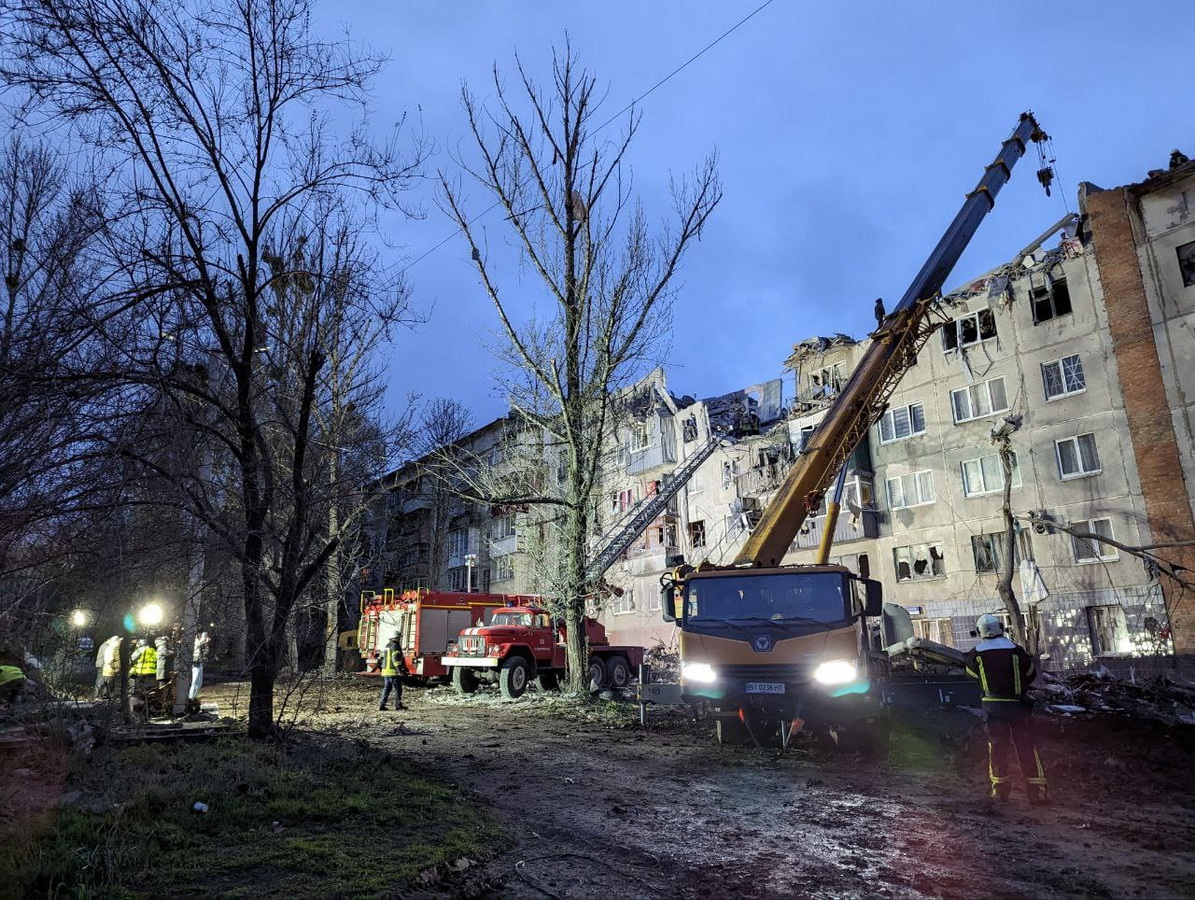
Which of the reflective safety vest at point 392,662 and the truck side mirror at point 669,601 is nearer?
the truck side mirror at point 669,601

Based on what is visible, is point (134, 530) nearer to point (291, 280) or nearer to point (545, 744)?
point (291, 280)

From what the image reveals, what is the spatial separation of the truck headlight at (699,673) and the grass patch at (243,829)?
12.7ft

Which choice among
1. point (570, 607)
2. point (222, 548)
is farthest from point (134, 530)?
point (570, 607)

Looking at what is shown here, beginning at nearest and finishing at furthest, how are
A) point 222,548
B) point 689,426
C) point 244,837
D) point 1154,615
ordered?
point 244,837, point 222,548, point 1154,615, point 689,426

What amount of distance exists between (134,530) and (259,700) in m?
3.17

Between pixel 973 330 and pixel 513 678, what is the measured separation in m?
20.6

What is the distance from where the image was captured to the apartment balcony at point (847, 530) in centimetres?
2806

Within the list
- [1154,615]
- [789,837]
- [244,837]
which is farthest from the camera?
[1154,615]

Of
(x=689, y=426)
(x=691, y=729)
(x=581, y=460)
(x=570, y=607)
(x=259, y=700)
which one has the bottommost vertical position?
(x=691, y=729)

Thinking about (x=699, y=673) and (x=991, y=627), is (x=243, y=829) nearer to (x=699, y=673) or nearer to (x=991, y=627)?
(x=699, y=673)

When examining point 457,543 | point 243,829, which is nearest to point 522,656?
point 243,829

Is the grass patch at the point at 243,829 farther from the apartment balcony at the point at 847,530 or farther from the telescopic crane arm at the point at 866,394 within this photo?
the apartment balcony at the point at 847,530

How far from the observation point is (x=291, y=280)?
905 centimetres

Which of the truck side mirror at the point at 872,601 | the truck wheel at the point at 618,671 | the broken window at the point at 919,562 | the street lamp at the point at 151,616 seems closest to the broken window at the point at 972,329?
the broken window at the point at 919,562
